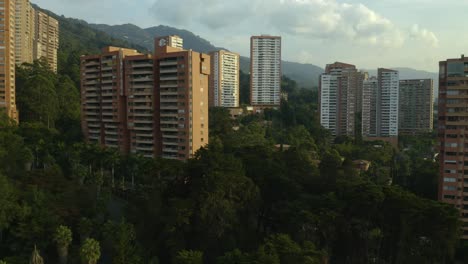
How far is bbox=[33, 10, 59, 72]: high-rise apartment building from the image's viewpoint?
73537 millimetres

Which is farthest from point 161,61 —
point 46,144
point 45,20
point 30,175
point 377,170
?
point 45,20

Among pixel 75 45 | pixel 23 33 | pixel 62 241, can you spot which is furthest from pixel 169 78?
pixel 75 45

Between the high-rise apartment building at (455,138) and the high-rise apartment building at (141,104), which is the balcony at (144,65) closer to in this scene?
the high-rise apartment building at (141,104)

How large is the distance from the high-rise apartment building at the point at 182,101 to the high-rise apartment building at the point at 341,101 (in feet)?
117

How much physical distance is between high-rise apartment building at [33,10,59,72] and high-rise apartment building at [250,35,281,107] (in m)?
35.5

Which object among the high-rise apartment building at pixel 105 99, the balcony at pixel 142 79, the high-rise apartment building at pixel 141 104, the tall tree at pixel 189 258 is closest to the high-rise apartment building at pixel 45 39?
the high-rise apartment building at pixel 105 99

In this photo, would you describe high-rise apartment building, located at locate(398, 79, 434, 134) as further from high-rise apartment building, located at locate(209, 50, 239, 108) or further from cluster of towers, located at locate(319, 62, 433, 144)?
high-rise apartment building, located at locate(209, 50, 239, 108)

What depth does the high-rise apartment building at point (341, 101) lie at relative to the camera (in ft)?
232

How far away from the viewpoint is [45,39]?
77375mm

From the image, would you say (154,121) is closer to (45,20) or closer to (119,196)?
(119,196)

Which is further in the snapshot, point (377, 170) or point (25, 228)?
point (377, 170)

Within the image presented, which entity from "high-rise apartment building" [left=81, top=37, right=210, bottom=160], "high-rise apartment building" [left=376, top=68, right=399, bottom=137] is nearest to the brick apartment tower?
"high-rise apartment building" [left=81, top=37, right=210, bottom=160]

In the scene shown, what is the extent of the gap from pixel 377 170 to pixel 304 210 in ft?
66.9

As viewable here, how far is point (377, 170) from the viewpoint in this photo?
136 feet
